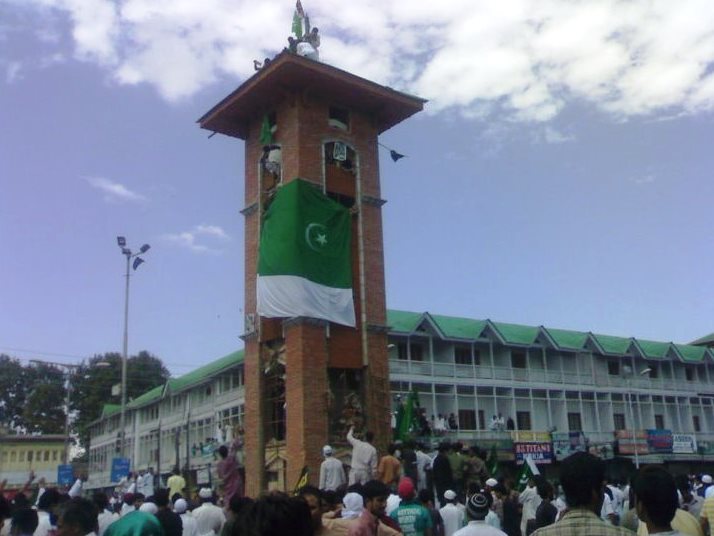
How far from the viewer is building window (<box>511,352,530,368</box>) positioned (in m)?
44.8

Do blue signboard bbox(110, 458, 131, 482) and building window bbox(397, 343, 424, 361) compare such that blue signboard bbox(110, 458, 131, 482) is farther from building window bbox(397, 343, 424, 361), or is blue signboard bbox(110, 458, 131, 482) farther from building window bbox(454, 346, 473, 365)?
building window bbox(454, 346, 473, 365)

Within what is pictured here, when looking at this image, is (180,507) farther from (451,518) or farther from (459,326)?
(459,326)

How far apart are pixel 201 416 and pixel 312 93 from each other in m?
27.0

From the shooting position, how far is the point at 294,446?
2439cm

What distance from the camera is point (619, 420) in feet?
156

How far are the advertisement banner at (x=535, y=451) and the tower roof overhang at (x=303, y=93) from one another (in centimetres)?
1946

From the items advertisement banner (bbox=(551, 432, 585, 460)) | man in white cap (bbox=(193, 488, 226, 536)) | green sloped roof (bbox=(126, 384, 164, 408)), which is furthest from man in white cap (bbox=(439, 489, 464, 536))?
green sloped roof (bbox=(126, 384, 164, 408))

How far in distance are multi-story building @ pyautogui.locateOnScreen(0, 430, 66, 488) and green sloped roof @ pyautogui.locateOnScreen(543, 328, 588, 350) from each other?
4114 centimetres

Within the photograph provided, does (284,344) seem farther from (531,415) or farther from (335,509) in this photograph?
(531,415)

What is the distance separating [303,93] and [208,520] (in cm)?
1946

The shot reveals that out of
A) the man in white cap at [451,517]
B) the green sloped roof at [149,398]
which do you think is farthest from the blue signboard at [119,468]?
the green sloped roof at [149,398]

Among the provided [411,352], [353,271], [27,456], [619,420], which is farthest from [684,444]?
[27,456]

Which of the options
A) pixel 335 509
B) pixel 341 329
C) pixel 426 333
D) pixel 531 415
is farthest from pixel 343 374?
pixel 531 415

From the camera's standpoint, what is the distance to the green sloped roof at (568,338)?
46138 millimetres
